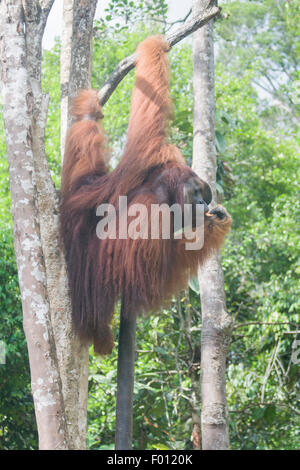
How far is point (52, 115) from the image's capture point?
1158cm

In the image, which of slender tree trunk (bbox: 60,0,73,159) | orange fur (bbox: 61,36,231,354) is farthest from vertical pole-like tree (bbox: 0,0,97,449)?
slender tree trunk (bbox: 60,0,73,159)

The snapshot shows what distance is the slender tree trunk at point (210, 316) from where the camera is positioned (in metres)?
3.42

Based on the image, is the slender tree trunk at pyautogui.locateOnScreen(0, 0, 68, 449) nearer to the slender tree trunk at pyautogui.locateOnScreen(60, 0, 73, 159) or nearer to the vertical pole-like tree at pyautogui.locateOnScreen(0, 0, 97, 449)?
the vertical pole-like tree at pyautogui.locateOnScreen(0, 0, 97, 449)

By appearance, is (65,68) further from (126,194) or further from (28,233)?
(28,233)

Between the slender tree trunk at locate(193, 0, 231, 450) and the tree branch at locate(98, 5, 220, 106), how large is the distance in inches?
6.1

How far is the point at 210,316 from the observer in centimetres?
358
